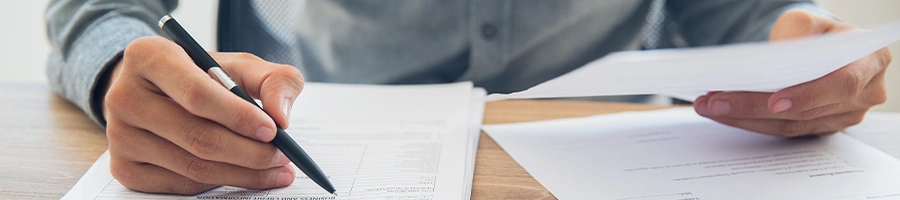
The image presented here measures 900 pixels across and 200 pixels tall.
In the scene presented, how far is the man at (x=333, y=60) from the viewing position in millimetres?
393

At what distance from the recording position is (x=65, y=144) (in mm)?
547

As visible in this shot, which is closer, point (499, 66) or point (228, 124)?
point (228, 124)

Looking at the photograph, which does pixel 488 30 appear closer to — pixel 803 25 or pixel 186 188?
pixel 803 25

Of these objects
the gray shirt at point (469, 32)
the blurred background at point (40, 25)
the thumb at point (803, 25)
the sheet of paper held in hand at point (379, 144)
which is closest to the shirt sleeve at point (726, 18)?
the gray shirt at point (469, 32)

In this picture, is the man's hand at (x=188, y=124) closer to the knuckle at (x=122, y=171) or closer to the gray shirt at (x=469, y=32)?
the knuckle at (x=122, y=171)

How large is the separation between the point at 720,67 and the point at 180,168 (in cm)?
34

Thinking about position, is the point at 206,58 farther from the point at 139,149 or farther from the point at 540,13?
the point at 540,13

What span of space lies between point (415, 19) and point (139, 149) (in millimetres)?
498

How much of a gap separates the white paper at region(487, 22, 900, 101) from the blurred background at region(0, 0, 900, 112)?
113cm

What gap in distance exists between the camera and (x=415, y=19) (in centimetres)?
86

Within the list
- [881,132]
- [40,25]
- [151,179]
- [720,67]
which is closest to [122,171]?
[151,179]

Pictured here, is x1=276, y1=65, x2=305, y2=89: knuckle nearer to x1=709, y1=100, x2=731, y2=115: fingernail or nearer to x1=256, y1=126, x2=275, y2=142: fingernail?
x1=256, y1=126, x2=275, y2=142: fingernail

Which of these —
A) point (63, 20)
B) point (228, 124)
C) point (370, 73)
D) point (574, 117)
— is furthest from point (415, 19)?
point (228, 124)

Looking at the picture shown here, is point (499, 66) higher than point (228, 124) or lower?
higher
